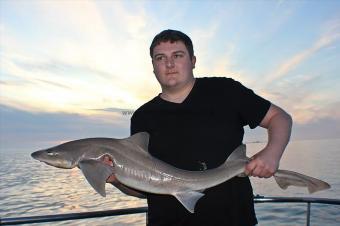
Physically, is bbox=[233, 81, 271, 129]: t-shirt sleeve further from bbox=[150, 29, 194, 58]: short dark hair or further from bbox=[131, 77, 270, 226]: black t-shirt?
bbox=[150, 29, 194, 58]: short dark hair

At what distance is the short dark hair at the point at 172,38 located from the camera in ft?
12.7

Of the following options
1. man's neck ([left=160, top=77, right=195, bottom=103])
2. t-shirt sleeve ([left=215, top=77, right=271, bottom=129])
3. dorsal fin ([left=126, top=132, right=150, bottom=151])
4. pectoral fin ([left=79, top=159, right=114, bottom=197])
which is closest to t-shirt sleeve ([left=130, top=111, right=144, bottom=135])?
dorsal fin ([left=126, top=132, right=150, bottom=151])

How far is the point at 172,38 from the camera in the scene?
12.6 feet

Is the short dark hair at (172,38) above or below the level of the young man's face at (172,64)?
above

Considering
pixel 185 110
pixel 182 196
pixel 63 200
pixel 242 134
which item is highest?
pixel 185 110

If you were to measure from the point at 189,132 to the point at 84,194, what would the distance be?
109 feet

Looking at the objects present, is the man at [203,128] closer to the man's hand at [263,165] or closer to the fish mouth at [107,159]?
the man's hand at [263,165]

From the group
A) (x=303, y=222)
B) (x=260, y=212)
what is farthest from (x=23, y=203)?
(x=303, y=222)

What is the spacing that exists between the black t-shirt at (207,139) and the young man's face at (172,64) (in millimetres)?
182

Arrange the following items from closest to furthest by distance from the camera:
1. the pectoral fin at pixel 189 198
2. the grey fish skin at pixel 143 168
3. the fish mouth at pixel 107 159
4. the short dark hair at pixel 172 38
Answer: the pectoral fin at pixel 189 198, the grey fish skin at pixel 143 168, the fish mouth at pixel 107 159, the short dark hair at pixel 172 38

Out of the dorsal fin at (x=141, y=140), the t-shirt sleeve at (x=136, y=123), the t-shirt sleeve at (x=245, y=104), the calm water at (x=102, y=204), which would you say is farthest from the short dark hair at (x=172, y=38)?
the calm water at (x=102, y=204)

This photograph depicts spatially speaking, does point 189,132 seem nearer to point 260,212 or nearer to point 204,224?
point 204,224

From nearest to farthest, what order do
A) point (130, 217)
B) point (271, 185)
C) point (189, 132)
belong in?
point (189, 132), point (130, 217), point (271, 185)

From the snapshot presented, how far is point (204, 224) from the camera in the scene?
3348 mm
